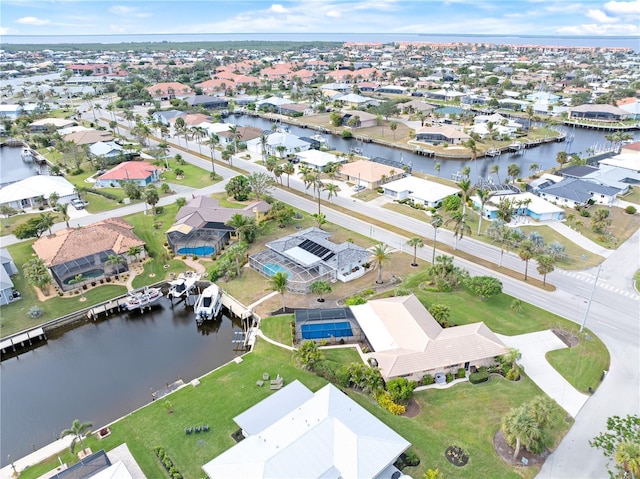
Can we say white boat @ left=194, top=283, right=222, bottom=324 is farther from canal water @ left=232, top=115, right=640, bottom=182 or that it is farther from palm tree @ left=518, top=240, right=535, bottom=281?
canal water @ left=232, top=115, right=640, bottom=182

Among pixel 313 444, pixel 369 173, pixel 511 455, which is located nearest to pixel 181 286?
pixel 313 444

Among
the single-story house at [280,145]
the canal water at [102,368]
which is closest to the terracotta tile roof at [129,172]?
the single-story house at [280,145]

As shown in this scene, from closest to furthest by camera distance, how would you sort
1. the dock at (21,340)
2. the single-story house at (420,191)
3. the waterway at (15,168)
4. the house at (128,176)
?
the dock at (21,340) < the single-story house at (420,191) < the house at (128,176) < the waterway at (15,168)

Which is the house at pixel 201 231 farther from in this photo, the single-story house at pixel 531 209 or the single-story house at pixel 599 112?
the single-story house at pixel 599 112

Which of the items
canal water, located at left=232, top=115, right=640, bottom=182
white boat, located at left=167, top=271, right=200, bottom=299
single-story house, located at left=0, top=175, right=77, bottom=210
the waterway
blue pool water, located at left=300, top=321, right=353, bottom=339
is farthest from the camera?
canal water, located at left=232, top=115, right=640, bottom=182

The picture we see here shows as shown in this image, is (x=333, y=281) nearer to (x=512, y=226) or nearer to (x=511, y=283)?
(x=511, y=283)

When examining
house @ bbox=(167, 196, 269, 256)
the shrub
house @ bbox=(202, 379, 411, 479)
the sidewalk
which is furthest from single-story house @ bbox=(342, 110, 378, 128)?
house @ bbox=(202, 379, 411, 479)
